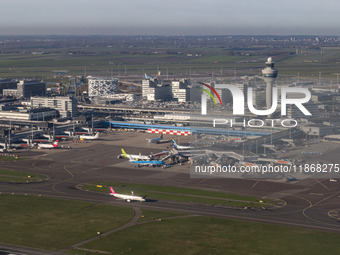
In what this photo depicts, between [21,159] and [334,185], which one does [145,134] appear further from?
[334,185]

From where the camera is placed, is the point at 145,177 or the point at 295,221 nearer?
the point at 295,221

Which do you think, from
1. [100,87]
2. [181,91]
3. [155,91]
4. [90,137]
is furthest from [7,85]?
[90,137]

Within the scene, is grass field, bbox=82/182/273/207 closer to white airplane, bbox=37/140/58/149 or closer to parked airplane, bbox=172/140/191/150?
parked airplane, bbox=172/140/191/150

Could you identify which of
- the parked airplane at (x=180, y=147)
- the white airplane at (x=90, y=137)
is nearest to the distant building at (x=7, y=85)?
the white airplane at (x=90, y=137)

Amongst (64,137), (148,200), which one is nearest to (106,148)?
(64,137)

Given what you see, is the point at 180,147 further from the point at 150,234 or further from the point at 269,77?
the point at 150,234

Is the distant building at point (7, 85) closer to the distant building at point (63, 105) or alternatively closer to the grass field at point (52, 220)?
the distant building at point (63, 105)
